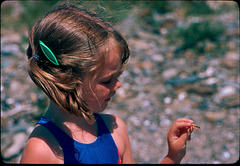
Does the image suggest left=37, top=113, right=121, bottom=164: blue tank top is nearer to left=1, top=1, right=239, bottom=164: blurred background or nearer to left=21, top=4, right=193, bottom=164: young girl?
left=21, top=4, right=193, bottom=164: young girl

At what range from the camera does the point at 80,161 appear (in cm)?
145

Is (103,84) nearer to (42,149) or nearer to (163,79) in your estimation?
(42,149)

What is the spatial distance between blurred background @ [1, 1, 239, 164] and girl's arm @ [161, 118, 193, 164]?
62 centimetres

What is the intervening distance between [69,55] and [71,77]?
0.35 ft

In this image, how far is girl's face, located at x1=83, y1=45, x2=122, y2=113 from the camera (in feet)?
4.81

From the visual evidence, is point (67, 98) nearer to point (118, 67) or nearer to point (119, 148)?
point (118, 67)

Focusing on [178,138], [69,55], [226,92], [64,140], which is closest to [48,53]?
[69,55]

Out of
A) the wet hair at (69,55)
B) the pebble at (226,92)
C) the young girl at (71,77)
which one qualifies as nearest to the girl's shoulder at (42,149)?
the young girl at (71,77)

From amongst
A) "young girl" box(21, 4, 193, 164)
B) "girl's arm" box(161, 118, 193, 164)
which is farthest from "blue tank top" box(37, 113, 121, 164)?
"girl's arm" box(161, 118, 193, 164)

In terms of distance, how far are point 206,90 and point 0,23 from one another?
149 inches

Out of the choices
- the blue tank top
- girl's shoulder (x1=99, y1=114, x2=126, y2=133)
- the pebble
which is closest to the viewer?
the blue tank top

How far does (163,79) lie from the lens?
420cm

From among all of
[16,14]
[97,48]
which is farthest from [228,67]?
[16,14]

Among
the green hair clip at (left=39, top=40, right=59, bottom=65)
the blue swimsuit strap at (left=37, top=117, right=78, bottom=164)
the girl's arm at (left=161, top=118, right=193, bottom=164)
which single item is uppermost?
the green hair clip at (left=39, top=40, right=59, bottom=65)
